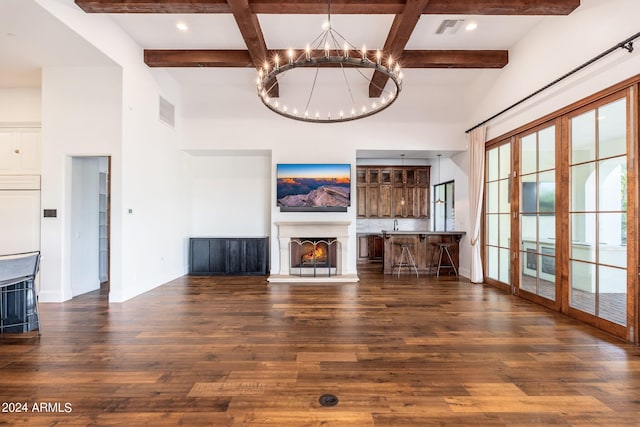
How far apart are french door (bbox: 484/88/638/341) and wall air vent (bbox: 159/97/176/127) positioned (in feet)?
20.8

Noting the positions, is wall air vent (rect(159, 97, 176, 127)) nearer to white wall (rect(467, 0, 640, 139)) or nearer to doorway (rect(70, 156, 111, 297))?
doorway (rect(70, 156, 111, 297))

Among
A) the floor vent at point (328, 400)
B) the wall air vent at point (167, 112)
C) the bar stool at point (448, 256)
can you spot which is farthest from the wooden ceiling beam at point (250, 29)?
the bar stool at point (448, 256)

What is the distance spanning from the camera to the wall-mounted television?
256 inches

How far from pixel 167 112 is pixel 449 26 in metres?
5.21

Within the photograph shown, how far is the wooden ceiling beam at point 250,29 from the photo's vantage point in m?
3.71

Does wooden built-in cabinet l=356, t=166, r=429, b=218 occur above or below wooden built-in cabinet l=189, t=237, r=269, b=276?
above

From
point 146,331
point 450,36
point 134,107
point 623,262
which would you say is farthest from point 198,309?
point 450,36

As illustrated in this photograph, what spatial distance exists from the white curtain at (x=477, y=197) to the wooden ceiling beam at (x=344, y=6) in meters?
2.29

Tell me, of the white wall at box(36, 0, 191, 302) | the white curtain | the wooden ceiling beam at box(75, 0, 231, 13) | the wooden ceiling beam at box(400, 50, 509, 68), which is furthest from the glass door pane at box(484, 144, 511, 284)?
the white wall at box(36, 0, 191, 302)

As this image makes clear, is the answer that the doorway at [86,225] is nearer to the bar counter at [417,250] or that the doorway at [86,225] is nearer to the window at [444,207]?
the bar counter at [417,250]

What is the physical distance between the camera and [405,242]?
22.7ft

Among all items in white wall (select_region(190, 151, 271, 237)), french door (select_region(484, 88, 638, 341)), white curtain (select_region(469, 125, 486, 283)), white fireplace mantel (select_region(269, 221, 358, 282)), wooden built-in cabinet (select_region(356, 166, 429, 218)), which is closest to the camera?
french door (select_region(484, 88, 638, 341))

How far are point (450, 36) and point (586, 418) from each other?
4957 millimetres

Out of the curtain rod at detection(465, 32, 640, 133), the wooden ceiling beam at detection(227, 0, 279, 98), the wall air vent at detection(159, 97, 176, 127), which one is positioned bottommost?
the curtain rod at detection(465, 32, 640, 133)
